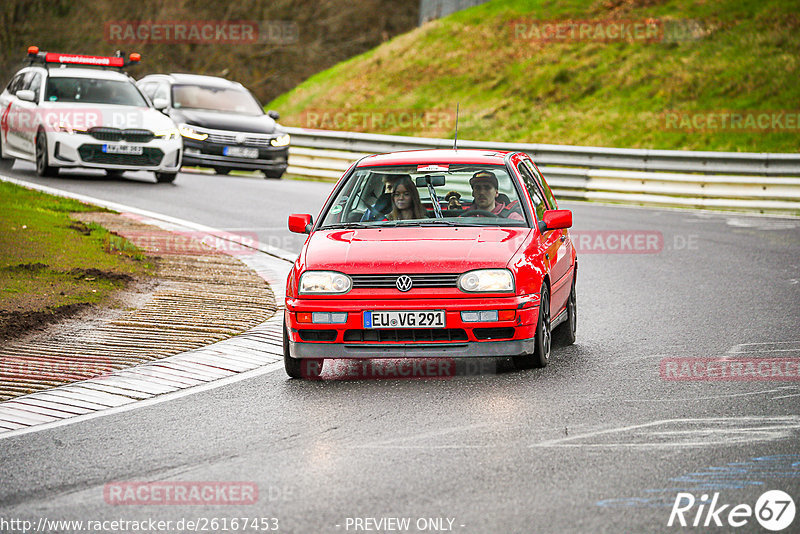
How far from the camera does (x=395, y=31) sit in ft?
168

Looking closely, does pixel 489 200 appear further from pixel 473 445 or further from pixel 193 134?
pixel 193 134

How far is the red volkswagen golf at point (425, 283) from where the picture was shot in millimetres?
7984

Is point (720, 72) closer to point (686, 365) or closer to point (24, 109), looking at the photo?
point (24, 109)

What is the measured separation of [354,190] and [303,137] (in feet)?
58.8

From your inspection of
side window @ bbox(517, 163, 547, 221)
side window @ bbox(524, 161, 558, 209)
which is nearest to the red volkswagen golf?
side window @ bbox(517, 163, 547, 221)

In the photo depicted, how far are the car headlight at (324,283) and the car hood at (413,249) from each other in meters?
0.05

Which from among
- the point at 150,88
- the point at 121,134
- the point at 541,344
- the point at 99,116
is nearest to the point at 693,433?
the point at 541,344

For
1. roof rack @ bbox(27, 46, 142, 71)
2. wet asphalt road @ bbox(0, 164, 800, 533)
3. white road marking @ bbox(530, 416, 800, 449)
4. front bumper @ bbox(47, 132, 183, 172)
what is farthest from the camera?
roof rack @ bbox(27, 46, 142, 71)

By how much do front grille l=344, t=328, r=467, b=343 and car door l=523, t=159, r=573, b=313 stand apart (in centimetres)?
112

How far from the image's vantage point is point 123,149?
801 inches

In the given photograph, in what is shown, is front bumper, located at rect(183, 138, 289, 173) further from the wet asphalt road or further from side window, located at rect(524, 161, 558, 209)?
the wet asphalt road

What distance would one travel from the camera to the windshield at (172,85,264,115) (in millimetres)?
25625

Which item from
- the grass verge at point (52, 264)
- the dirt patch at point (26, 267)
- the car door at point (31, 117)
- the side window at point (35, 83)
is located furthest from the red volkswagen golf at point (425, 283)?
the side window at point (35, 83)

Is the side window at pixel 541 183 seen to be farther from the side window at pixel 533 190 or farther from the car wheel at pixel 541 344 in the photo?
the car wheel at pixel 541 344
